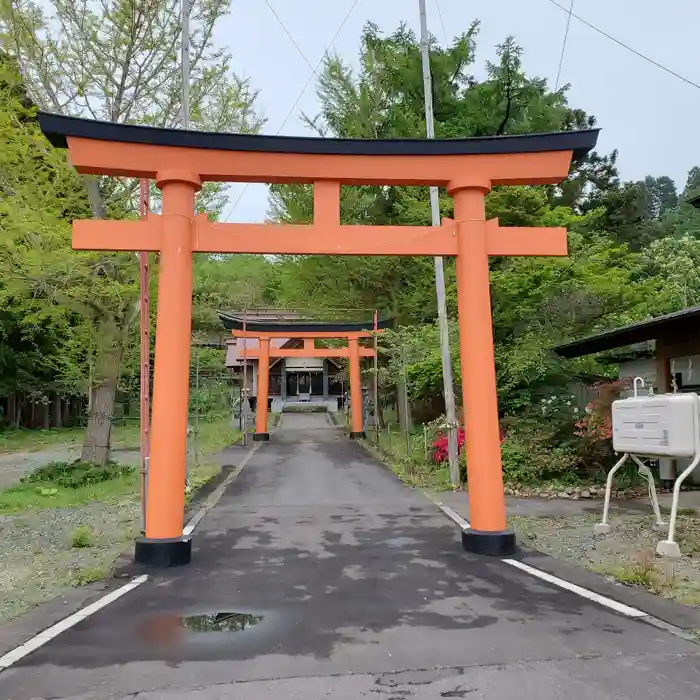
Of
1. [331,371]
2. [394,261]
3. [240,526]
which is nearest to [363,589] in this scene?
[240,526]

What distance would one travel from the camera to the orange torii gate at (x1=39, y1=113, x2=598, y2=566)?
22.3 ft

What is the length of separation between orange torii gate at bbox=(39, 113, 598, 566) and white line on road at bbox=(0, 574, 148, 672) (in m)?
0.86

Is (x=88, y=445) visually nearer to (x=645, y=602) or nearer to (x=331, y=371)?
(x=645, y=602)

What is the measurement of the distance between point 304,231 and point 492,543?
13.6 ft

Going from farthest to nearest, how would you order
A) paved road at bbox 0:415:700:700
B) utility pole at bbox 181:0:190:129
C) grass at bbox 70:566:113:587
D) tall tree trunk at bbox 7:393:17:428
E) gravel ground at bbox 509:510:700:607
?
tall tree trunk at bbox 7:393:17:428 < utility pole at bbox 181:0:190:129 < grass at bbox 70:566:113:587 < gravel ground at bbox 509:510:700:607 < paved road at bbox 0:415:700:700

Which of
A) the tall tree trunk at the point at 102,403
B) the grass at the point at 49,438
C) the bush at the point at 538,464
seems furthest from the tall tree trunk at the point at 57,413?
the bush at the point at 538,464

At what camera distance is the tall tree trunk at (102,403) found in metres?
13.1

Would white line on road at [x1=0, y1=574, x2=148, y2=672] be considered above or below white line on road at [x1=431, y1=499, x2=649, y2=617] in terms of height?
above

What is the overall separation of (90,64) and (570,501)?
1222 cm

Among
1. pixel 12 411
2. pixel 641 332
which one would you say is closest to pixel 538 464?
pixel 641 332

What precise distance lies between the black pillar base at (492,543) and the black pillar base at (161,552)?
3206mm

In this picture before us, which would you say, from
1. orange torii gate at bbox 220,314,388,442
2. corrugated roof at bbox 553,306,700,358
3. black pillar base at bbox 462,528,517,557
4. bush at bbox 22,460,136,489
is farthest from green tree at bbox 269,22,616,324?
black pillar base at bbox 462,528,517,557

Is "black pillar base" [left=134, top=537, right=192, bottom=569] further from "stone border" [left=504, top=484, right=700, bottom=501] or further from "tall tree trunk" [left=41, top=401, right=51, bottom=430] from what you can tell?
"tall tree trunk" [left=41, top=401, right=51, bottom=430]

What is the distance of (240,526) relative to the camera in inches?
349
